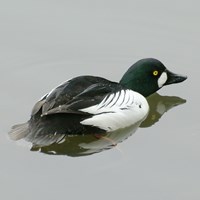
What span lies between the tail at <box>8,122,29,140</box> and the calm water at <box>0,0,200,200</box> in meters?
0.08

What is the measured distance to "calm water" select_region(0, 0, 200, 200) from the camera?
774cm

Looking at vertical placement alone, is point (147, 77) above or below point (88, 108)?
above

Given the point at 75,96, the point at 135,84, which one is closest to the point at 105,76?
the point at 135,84

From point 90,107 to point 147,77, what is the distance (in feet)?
4.48

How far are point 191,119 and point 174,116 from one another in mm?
275

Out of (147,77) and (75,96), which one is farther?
(147,77)

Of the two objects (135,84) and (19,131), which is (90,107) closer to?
(19,131)

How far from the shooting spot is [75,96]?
846cm

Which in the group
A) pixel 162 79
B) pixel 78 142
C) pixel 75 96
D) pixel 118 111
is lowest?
pixel 78 142

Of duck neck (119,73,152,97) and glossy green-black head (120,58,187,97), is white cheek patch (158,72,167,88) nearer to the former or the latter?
glossy green-black head (120,58,187,97)

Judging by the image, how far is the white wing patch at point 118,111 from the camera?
8492 millimetres

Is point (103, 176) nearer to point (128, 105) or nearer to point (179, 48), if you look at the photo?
point (128, 105)

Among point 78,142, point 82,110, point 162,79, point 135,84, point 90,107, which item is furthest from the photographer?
point 162,79

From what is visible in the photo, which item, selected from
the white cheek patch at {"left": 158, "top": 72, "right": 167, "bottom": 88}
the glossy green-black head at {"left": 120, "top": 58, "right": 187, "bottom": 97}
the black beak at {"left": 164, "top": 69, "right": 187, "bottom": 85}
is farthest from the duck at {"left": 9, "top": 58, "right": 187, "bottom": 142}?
the black beak at {"left": 164, "top": 69, "right": 187, "bottom": 85}
